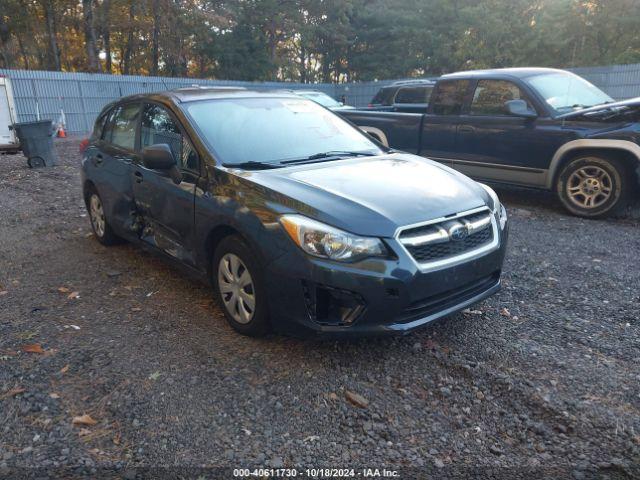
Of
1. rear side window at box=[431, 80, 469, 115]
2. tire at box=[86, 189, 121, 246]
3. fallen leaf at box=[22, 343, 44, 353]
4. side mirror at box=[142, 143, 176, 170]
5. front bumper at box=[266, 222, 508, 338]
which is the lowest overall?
fallen leaf at box=[22, 343, 44, 353]

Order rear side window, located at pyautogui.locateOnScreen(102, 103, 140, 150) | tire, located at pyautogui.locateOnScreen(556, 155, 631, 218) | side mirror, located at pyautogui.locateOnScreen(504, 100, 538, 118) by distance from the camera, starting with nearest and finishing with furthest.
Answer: rear side window, located at pyautogui.locateOnScreen(102, 103, 140, 150)
tire, located at pyautogui.locateOnScreen(556, 155, 631, 218)
side mirror, located at pyautogui.locateOnScreen(504, 100, 538, 118)

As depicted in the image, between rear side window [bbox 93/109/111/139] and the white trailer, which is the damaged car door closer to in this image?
rear side window [bbox 93/109/111/139]

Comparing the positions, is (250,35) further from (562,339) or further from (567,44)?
(562,339)

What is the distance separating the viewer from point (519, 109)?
683 centimetres

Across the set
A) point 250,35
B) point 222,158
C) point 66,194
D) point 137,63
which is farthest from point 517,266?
point 137,63

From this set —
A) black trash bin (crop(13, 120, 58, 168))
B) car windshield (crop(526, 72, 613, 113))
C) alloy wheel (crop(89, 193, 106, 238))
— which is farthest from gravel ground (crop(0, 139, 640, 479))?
black trash bin (crop(13, 120, 58, 168))

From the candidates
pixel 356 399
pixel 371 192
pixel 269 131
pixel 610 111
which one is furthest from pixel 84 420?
pixel 610 111

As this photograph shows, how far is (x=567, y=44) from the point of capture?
3019 centimetres

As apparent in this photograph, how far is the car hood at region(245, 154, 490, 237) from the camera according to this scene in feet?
10.3

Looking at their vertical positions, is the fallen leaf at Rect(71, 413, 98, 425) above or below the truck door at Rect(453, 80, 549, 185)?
below

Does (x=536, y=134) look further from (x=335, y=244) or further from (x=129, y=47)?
(x=129, y=47)

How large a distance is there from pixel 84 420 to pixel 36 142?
33.9 feet

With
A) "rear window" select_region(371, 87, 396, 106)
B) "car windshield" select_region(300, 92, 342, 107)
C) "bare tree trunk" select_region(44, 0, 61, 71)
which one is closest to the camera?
"rear window" select_region(371, 87, 396, 106)

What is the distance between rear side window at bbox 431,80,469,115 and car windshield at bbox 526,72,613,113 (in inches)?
37.2
